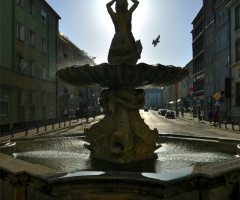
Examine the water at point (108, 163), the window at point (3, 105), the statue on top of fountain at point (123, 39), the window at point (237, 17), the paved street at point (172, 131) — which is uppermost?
the window at point (237, 17)

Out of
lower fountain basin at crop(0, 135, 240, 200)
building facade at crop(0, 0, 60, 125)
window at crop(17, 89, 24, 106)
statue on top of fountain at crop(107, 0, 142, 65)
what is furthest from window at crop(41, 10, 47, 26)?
lower fountain basin at crop(0, 135, 240, 200)

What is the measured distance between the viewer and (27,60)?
22.9 metres

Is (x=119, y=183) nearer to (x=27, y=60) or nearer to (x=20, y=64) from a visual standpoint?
(x=20, y=64)

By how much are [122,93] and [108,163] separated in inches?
61.5

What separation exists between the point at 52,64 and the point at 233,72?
19.6 m

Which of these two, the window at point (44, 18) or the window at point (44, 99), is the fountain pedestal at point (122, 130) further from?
the window at point (44, 18)

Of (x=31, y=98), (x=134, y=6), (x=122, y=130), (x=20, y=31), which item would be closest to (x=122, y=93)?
(x=122, y=130)

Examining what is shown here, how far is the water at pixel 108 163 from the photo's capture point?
4.81 meters

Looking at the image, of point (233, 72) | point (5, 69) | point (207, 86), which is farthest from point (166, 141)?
point (207, 86)

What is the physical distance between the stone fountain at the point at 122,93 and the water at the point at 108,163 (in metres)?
0.30

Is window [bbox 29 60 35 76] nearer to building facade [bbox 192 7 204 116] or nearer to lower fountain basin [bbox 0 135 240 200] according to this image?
lower fountain basin [bbox 0 135 240 200]

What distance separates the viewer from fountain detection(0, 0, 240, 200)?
3094 millimetres

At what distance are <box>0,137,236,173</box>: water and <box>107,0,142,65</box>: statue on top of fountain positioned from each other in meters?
2.31

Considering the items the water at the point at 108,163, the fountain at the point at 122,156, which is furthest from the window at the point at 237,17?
the water at the point at 108,163
